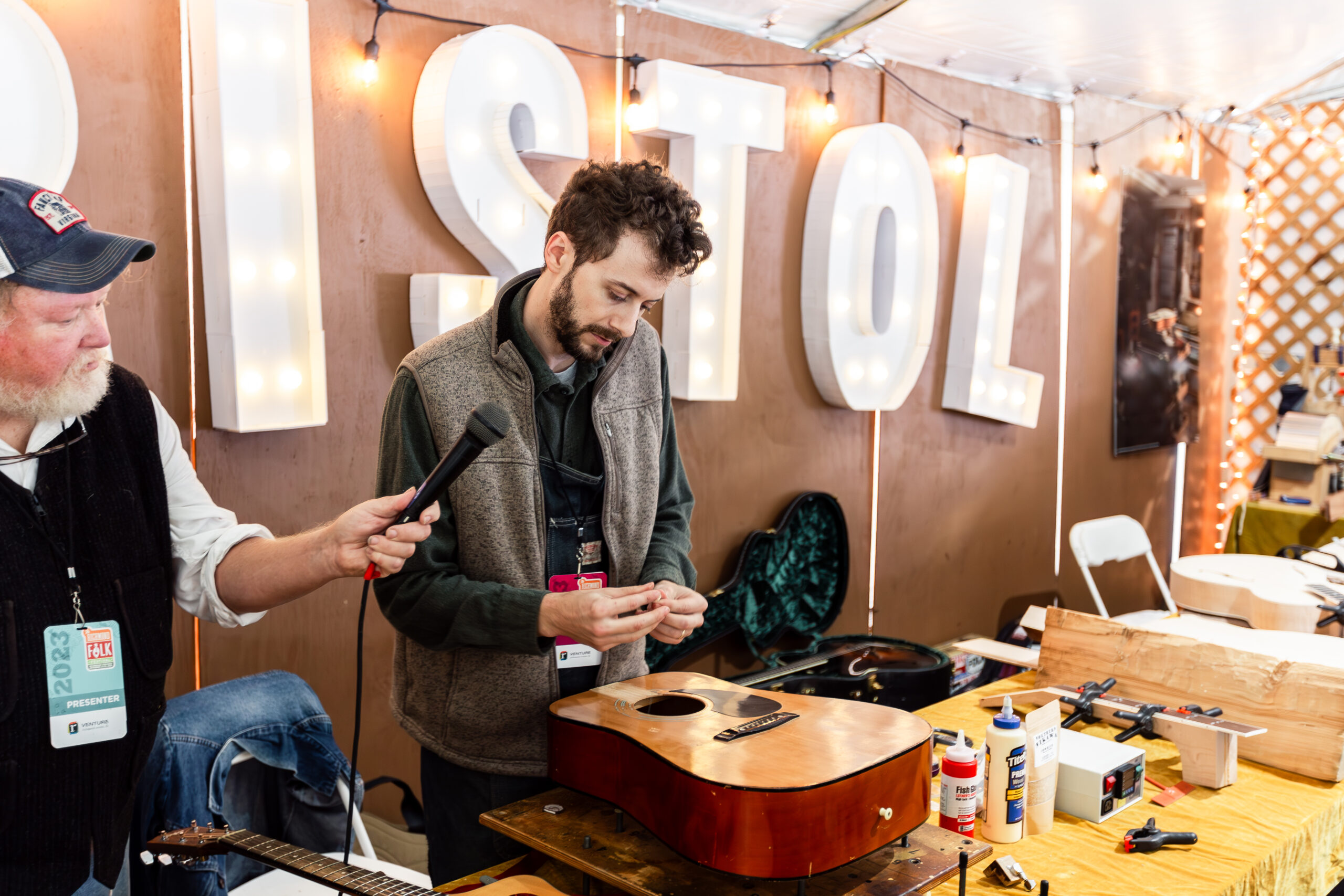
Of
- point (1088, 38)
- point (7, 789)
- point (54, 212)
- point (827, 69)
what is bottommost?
point (7, 789)

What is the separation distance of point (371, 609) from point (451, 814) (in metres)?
1.04

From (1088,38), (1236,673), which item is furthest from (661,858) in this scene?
(1088,38)

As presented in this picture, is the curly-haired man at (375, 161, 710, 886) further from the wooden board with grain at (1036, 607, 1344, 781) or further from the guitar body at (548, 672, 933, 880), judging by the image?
the wooden board with grain at (1036, 607, 1344, 781)

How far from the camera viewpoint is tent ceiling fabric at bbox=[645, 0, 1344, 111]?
307cm

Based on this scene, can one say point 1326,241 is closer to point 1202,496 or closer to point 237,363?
point 1202,496

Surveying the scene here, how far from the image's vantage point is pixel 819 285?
3.23m

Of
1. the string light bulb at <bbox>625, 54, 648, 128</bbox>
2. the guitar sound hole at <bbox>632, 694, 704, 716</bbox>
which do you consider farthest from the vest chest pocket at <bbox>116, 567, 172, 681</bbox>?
the string light bulb at <bbox>625, 54, 648, 128</bbox>

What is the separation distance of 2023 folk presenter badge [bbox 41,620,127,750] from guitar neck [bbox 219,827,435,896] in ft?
0.76

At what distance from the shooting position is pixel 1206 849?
1.44 meters

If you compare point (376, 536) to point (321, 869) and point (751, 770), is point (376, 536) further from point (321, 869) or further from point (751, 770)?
point (751, 770)

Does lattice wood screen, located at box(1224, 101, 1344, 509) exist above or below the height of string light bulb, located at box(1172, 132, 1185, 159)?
below

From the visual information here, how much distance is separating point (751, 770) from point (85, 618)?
82 centimetres

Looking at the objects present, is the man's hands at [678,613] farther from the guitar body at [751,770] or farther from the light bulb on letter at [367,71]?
the light bulb on letter at [367,71]

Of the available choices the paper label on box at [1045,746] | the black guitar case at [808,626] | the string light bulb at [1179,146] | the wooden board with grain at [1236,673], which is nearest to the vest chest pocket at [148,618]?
the paper label on box at [1045,746]
